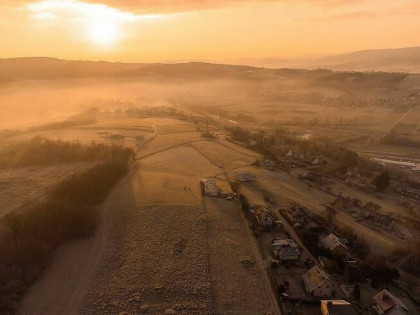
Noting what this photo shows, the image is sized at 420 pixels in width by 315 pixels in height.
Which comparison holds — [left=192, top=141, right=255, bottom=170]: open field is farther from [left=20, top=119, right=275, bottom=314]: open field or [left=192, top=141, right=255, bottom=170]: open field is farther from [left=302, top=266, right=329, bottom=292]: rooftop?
[left=302, top=266, right=329, bottom=292]: rooftop

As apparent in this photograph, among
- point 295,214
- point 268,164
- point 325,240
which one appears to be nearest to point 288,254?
point 325,240

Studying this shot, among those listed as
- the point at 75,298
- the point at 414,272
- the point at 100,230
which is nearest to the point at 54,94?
the point at 100,230

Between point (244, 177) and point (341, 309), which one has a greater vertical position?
point (244, 177)

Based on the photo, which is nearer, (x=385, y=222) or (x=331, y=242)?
(x=331, y=242)

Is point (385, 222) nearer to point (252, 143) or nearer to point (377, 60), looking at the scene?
point (252, 143)

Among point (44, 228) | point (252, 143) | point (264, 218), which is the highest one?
point (252, 143)

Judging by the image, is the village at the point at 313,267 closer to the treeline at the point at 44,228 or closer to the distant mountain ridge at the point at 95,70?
the treeline at the point at 44,228

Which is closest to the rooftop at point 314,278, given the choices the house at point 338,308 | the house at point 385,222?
the house at point 338,308
